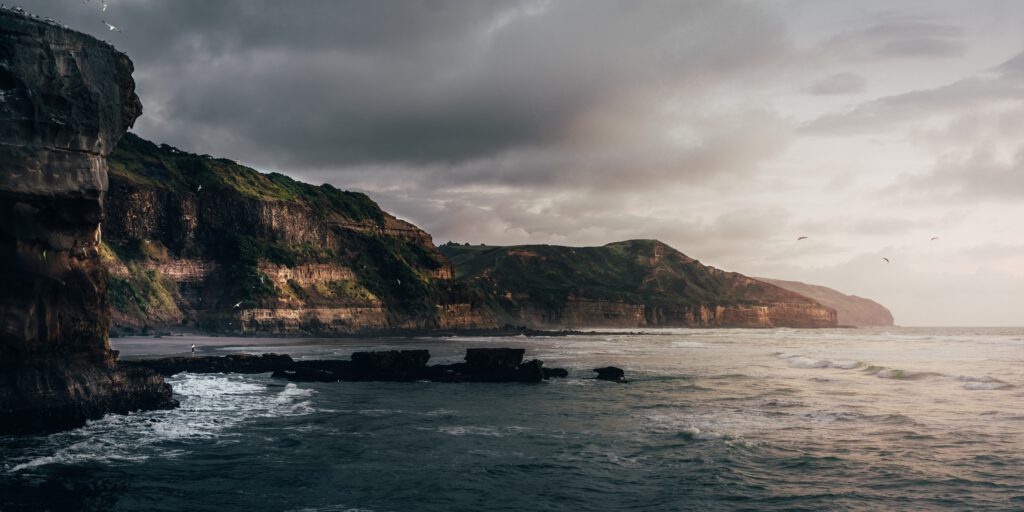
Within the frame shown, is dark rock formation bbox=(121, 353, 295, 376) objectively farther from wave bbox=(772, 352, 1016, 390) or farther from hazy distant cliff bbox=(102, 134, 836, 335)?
hazy distant cliff bbox=(102, 134, 836, 335)

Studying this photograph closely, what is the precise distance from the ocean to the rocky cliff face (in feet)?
4.53

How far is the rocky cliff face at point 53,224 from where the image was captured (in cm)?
1945

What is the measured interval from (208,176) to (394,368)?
98.7m

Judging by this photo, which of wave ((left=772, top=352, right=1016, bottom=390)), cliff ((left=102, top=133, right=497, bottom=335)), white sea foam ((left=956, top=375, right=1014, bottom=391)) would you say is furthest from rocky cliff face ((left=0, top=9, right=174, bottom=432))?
cliff ((left=102, top=133, right=497, bottom=335))

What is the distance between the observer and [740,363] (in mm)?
52094

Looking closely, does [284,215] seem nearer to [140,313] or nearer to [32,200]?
[140,313]

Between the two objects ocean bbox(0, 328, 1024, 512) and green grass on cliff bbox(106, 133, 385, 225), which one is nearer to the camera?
ocean bbox(0, 328, 1024, 512)

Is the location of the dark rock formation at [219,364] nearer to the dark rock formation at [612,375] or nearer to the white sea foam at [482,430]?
the dark rock formation at [612,375]

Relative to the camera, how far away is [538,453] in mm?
17938

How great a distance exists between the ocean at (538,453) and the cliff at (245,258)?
76465 millimetres

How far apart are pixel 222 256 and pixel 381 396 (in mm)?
93836

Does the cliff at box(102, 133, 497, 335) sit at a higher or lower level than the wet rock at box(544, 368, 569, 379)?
higher

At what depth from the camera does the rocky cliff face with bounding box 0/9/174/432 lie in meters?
19.5

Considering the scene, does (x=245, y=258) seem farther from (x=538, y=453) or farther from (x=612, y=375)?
(x=538, y=453)
